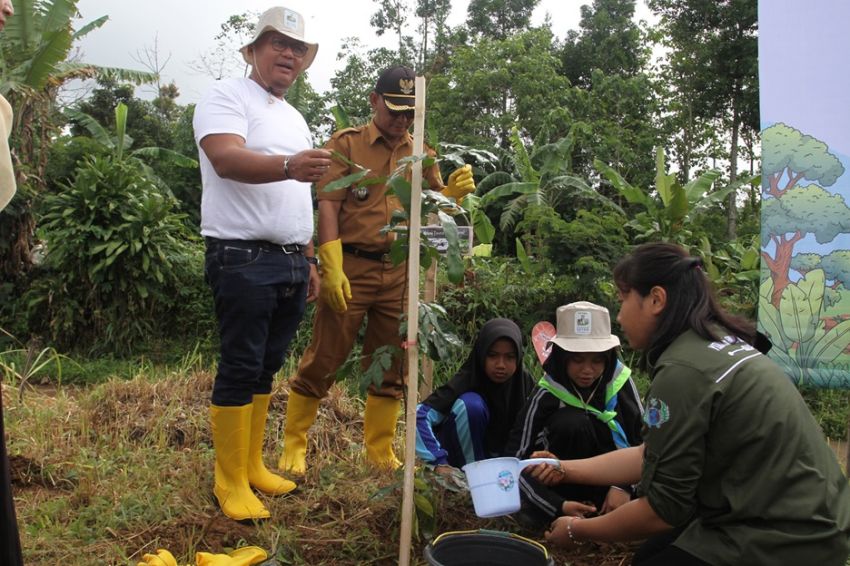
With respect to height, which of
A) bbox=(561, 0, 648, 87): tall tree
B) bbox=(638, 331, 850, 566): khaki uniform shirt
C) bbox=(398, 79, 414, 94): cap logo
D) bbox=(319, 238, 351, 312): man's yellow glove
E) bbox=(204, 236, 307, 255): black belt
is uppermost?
bbox=(561, 0, 648, 87): tall tree

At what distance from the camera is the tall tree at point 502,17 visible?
2244cm

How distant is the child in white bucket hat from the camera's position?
284cm

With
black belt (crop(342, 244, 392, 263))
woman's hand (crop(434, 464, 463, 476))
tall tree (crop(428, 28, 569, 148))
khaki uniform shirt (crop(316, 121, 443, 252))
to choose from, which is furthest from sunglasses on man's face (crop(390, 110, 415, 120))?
tall tree (crop(428, 28, 569, 148))

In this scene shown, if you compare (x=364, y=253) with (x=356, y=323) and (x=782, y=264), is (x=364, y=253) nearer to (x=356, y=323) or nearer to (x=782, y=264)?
(x=356, y=323)

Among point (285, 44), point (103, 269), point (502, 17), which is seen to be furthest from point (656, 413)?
point (502, 17)

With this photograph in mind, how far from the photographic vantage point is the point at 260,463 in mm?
2996

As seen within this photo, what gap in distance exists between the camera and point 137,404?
14.4 feet

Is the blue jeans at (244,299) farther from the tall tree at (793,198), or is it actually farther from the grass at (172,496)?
the tall tree at (793,198)

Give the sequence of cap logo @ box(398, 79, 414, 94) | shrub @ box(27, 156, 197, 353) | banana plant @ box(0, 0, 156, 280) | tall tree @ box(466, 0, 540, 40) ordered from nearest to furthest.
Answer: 1. cap logo @ box(398, 79, 414, 94)
2. shrub @ box(27, 156, 197, 353)
3. banana plant @ box(0, 0, 156, 280)
4. tall tree @ box(466, 0, 540, 40)

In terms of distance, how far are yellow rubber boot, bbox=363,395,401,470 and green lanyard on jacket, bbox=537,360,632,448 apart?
78 centimetres

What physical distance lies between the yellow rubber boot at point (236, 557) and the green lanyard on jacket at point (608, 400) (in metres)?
1.23

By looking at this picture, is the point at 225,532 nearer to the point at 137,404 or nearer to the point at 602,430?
the point at 602,430

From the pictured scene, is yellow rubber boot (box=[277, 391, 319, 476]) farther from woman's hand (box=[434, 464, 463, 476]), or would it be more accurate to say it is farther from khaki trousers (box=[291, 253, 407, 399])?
woman's hand (box=[434, 464, 463, 476])

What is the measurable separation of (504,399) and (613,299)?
3085mm
